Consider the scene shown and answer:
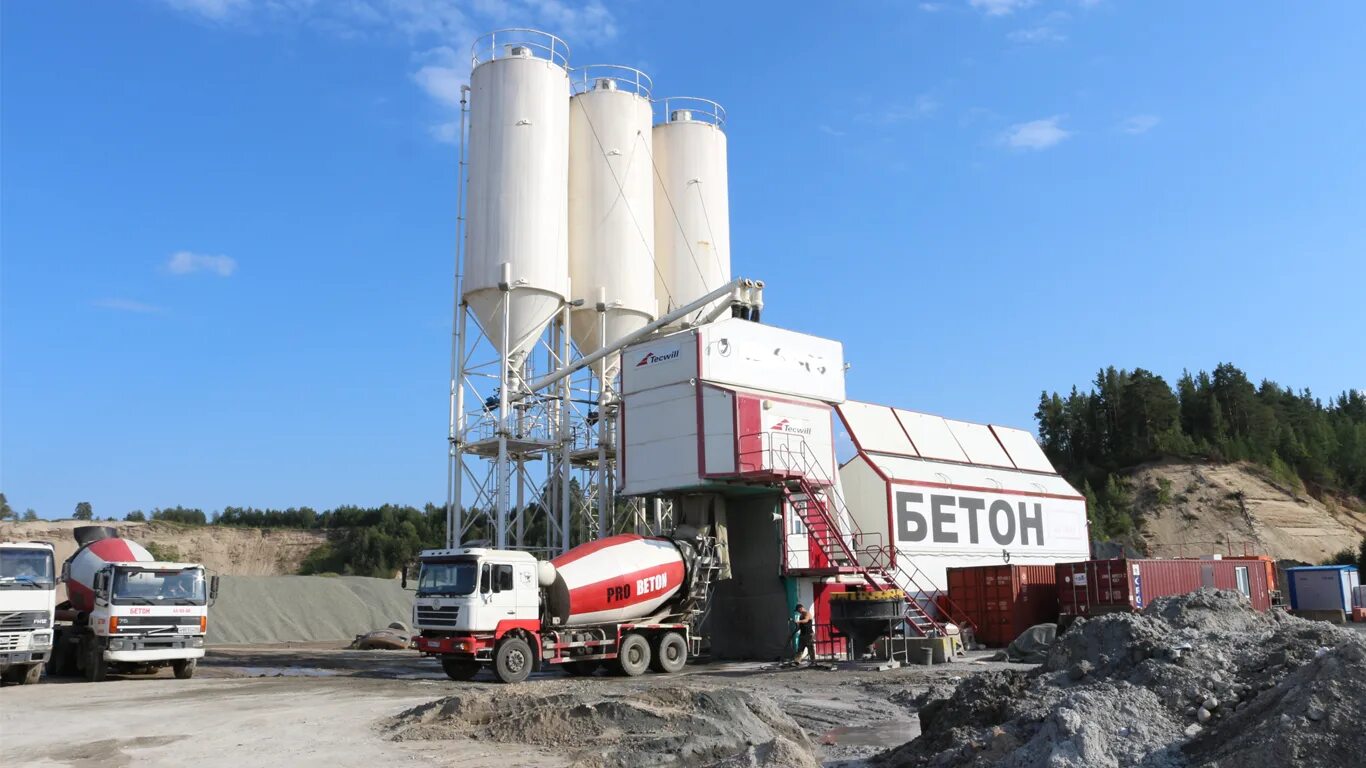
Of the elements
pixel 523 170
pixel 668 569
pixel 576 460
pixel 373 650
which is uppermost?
pixel 523 170

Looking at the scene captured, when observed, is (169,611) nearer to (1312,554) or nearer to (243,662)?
(243,662)

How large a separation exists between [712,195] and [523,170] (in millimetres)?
9756

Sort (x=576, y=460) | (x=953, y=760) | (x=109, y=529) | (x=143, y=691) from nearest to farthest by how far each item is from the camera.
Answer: (x=953, y=760) → (x=143, y=691) → (x=109, y=529) → (x=576, y=460)

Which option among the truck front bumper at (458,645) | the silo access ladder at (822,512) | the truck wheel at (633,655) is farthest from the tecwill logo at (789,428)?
the truck front bumper at (458,645)

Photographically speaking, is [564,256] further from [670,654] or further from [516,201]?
[670,654]

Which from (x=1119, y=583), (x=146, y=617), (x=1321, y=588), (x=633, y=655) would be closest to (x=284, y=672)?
(x=146, y=617)

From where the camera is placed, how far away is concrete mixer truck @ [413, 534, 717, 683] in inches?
792

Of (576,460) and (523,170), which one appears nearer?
(523,170)

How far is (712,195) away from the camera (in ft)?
137

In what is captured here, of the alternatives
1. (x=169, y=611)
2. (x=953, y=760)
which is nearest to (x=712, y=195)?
(x=169, y=611)

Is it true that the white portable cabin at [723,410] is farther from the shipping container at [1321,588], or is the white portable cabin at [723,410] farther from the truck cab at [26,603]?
the shipping container at [1321,588]

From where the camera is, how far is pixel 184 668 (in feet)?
72.4

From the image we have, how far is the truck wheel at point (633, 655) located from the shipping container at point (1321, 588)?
1194 inches

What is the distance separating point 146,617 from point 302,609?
24819 millimetres
